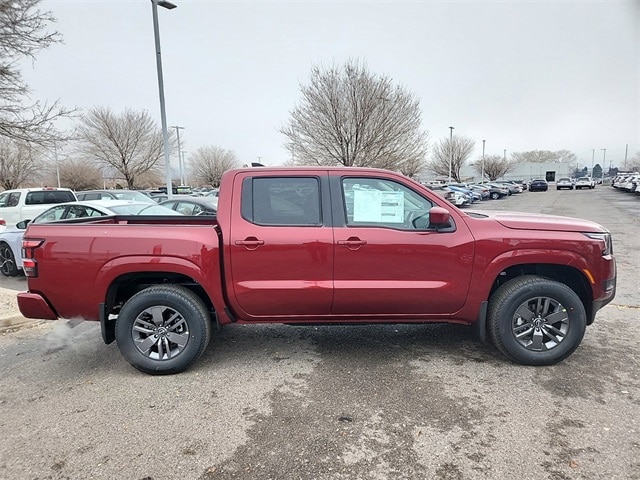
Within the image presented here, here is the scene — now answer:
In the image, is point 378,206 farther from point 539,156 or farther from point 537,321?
point 539,156

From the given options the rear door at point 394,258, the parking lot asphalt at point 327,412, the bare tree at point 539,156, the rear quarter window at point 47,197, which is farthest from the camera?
the bare tree at point 539,156

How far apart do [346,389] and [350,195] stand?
1707 millimetres

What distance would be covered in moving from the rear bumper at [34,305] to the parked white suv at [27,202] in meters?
10.2

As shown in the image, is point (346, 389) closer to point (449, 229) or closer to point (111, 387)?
point (449, 229)

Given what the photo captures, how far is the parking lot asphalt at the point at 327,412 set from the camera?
2.50m

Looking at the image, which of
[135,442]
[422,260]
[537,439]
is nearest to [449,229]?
[422,260]

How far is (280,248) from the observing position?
11.7 ft

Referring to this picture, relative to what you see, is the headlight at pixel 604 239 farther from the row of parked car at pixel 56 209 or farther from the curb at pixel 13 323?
the row of parked car at pixel 56 209

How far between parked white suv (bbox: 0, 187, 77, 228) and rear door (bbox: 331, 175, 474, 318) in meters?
12.0

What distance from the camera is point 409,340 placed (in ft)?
14.5

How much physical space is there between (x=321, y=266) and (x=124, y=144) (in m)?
37.9

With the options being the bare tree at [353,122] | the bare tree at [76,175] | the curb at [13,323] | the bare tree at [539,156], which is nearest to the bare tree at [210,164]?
the bare tree at [76,175]

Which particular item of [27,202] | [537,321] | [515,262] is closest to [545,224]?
[515,262]

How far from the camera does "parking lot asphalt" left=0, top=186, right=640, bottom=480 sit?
8.20ft
